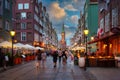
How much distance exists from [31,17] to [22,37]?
7208mm

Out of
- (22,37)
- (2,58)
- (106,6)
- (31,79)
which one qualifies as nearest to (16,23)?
(22,37)

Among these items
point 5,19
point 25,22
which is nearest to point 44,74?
point 5,19

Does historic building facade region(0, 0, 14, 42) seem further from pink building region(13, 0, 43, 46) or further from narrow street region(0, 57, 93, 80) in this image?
pink building region(13, 0, 43, 46)

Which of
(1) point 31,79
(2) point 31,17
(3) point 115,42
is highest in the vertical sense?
(2) point 31,17

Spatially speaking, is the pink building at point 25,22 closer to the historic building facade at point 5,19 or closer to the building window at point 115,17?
the historic building facade at point 5,19

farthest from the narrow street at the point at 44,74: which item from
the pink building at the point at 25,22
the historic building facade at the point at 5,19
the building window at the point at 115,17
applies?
the pink building at the point at 25,22

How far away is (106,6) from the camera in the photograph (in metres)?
43.6

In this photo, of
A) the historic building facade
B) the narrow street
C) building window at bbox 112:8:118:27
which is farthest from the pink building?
the narrow street

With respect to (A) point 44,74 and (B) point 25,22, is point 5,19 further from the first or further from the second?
(B) point 25,22

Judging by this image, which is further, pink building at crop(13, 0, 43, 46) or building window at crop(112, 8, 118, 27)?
pink building at crop(13, 0, 43, 46)

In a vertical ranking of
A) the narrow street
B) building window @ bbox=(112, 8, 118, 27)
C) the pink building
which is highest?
the pink building

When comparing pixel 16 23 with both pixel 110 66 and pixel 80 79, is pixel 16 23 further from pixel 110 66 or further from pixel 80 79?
pixel 80 79

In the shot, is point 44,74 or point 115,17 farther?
point 115,17

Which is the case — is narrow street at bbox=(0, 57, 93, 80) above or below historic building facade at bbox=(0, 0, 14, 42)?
below
